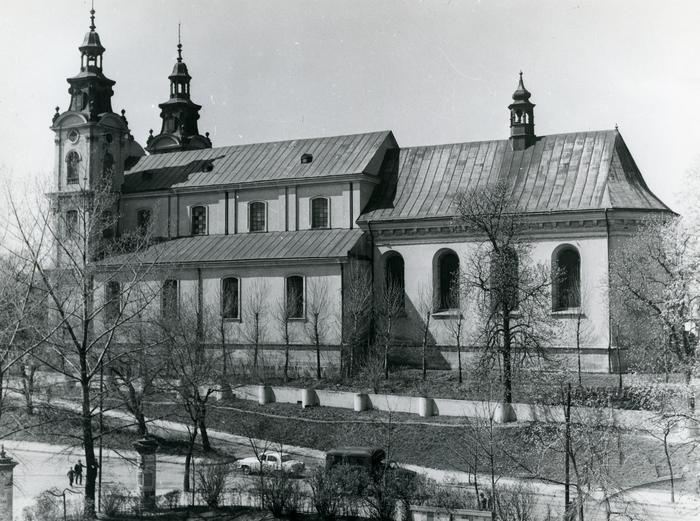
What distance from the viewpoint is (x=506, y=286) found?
3388cm

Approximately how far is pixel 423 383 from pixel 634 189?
13202 millimetres

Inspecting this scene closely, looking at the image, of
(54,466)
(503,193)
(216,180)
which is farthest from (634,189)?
(54,466)

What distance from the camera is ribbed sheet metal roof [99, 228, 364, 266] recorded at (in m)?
43.3

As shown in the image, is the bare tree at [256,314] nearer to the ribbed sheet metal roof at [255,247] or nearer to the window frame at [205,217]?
the ribbed sheet metal roof at [255,247]

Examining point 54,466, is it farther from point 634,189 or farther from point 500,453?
point 634,189

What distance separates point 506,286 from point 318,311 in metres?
11.5

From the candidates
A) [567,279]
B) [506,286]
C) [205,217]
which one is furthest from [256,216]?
[506,286]

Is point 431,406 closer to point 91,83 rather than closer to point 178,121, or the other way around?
point 91,83

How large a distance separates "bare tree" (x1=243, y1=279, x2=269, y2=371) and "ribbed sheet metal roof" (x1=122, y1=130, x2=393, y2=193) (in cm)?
658

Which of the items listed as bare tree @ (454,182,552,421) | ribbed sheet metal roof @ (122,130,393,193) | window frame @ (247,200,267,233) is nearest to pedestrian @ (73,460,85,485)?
bare tree @ (454,182,552,421)

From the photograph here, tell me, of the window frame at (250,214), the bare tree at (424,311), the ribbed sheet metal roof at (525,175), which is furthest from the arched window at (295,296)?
the bare tree at (424,311)

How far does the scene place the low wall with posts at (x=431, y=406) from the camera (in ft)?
87.9

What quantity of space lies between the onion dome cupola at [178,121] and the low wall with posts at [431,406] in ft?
85.4

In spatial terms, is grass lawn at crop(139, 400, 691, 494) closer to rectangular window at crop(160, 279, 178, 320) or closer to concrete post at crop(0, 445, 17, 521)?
concrete post at crop(0, 445, 17, 521)
